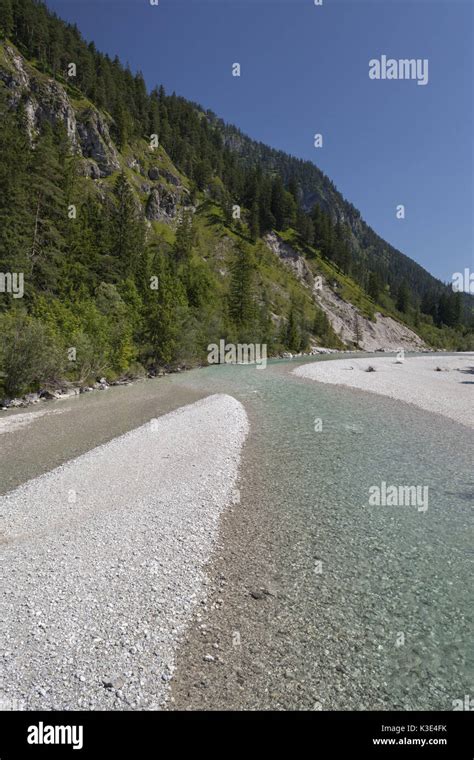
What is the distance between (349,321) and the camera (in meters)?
135

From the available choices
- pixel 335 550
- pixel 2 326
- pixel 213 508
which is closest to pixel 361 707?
pixel 335 550

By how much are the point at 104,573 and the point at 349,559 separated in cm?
544

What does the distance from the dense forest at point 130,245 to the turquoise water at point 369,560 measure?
2428 cm

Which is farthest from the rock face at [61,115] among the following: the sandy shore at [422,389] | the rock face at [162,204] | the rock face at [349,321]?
the sandy shore at [422,389]

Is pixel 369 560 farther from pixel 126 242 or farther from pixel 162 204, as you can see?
pixel 162 204

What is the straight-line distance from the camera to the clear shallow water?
538cm

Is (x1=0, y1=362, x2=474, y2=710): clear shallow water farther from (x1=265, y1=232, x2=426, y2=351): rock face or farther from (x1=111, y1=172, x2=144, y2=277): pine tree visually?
(x1=265, y1=232, x2=426, y2=351): rock face

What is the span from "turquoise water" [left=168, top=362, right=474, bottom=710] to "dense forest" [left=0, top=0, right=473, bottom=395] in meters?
24.3

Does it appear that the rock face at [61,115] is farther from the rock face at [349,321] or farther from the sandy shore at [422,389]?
the sandy shore at [422,389]

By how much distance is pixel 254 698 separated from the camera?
5.02 meters

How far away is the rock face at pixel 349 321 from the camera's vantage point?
13125cm

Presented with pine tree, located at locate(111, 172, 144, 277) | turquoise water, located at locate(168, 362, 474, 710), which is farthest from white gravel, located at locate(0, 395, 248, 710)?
pine tree, located at locate(111, 172, 144, 277)

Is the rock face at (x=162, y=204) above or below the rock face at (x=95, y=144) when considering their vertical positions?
below
